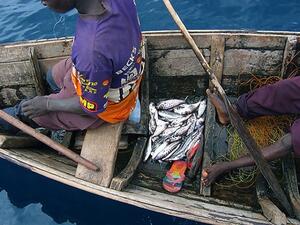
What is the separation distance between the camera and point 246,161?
4.63 metres

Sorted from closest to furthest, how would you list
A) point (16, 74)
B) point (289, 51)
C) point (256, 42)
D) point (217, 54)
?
point (289, 51) → point (256, 42) → point (217, 54) → point (16, 74)

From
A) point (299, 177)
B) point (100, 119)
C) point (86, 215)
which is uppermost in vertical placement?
point (100, 119)

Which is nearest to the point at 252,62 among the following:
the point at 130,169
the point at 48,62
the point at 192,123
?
the point at 192,123

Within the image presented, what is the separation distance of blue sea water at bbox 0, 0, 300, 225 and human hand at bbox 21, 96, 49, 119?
170cm

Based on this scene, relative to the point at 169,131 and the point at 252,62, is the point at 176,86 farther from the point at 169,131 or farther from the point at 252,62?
the point at 252,62

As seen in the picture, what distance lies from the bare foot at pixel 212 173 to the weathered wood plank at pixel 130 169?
876 millimetres

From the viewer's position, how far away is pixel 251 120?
5.41m

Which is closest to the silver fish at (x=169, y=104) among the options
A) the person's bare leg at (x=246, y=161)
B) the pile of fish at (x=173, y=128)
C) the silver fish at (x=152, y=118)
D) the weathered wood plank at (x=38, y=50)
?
the pile of fish at (x=173, y=128)

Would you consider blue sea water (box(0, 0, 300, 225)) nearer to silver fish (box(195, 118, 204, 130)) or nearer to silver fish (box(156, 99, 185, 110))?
silver fish (box(195, 118, 204, 130))

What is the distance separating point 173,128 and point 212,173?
104 centimetres

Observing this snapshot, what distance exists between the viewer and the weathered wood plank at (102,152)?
4581mm

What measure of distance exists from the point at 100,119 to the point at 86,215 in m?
1.71

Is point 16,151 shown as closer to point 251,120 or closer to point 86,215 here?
point 86,215

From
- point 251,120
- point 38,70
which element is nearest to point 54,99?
point 38,70
